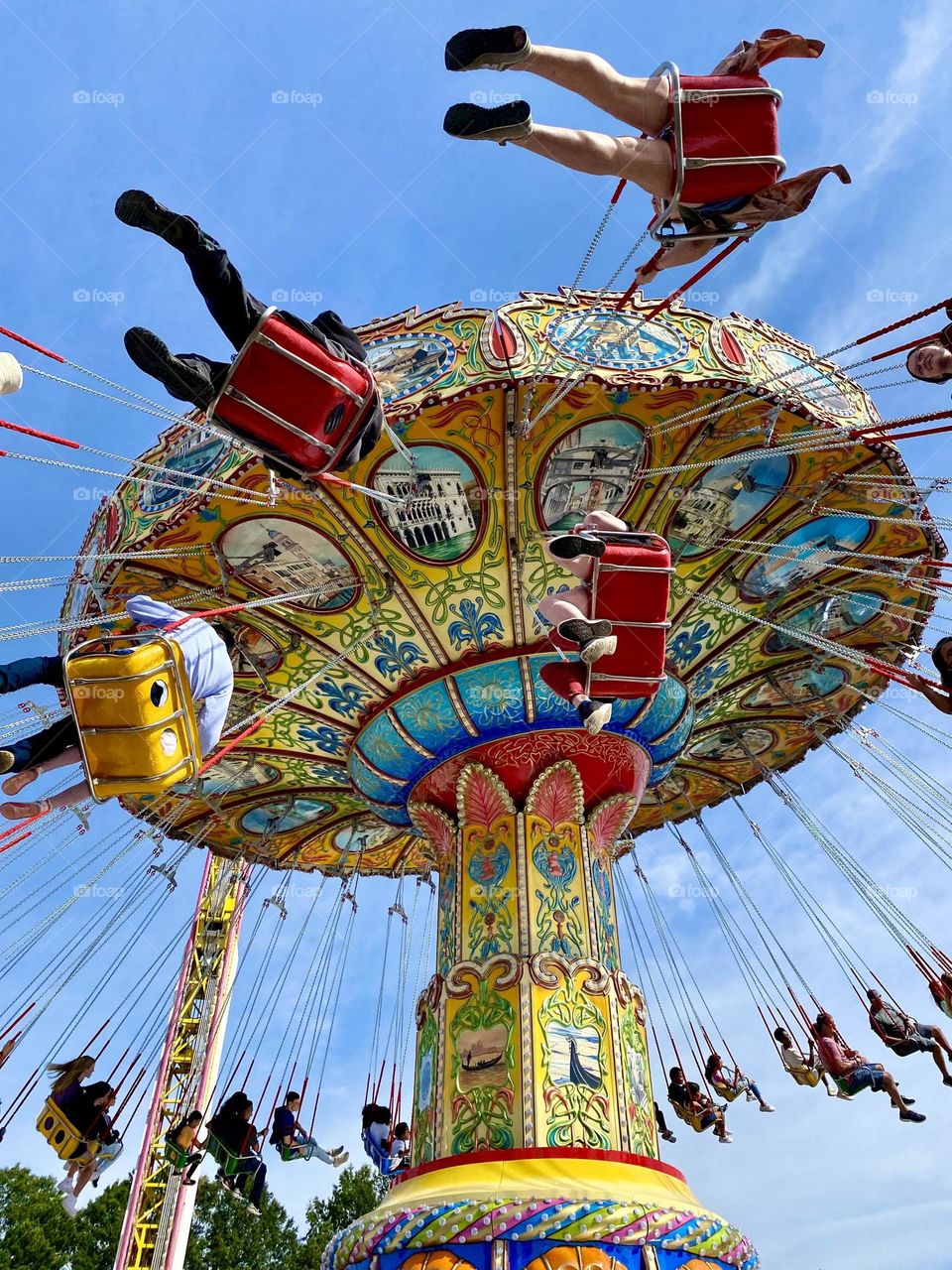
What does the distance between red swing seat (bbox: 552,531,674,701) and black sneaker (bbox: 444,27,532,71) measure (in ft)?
8.14

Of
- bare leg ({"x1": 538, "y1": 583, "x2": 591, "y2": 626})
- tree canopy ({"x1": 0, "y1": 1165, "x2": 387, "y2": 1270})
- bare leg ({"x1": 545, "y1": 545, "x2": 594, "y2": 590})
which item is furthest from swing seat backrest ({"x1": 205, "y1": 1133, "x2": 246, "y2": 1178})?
tree canopy ({"x1": 0, "y1": 1165, "x2": 387, "y2": 1270})

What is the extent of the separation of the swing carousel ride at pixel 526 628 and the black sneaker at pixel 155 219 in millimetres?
1629

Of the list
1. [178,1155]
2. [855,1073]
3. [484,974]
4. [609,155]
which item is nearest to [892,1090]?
[855,1073]

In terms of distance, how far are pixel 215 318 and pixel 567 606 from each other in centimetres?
240

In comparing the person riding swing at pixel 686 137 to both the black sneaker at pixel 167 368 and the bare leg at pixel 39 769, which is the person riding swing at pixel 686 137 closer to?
the black sneaker at pixel 167 368

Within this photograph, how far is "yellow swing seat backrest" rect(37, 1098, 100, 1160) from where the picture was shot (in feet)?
30.1

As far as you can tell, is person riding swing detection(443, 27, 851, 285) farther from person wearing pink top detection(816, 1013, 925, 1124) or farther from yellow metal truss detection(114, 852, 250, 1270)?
yellow metal truss detection(114, 852, 250, 1270)

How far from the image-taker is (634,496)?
7.54m

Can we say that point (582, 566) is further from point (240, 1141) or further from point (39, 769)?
point (240, 1141)

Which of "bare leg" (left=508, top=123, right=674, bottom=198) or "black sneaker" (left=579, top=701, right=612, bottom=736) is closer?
"bare leg" (left=508, top=123, right=674, bottom=198)

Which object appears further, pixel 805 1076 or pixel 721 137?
pixel 805 1076

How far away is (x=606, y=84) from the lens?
14.2ft

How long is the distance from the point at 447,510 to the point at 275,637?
200cm

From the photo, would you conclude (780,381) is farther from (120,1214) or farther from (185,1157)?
(120,1214)
